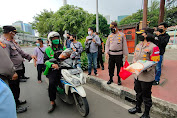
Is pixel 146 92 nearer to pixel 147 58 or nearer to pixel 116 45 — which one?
pixel 147 58

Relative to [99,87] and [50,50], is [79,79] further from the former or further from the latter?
[99,87]

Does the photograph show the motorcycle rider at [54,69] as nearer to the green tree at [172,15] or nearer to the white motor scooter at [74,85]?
the white motor scooter at [74,85]

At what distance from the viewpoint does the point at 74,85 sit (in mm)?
2127

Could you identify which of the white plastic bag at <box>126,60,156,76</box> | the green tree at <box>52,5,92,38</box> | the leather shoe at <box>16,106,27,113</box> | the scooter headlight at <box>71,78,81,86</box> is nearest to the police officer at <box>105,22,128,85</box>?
the white plastic bag at <box>126,60,156,76</box>

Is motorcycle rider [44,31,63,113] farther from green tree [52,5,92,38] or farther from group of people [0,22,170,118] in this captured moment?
green tree [52,5,92,38]

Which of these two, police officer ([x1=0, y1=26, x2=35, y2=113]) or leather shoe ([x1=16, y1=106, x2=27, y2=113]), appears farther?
leather shoe ([x1=16, y1=106, x2=27, y2=113])

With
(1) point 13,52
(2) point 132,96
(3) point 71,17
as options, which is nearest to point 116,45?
(2) point 132,96

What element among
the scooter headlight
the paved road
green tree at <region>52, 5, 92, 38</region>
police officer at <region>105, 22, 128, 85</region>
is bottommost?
the paved road

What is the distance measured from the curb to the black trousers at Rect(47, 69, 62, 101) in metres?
1.47

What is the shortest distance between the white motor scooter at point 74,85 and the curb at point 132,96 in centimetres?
122

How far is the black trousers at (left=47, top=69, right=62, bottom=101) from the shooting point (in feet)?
8.00

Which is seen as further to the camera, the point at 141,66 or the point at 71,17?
the point at 71,17

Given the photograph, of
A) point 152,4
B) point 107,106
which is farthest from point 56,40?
point 152,4

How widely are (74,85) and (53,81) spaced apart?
0.62 meters
